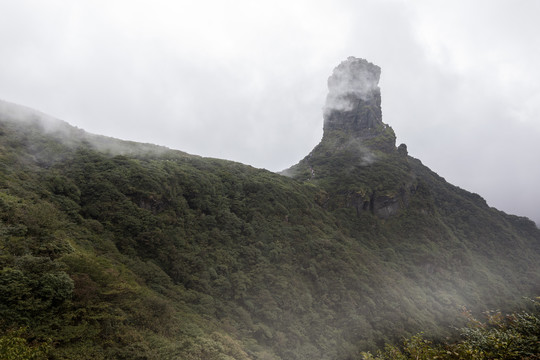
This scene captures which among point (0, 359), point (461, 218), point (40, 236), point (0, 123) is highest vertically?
point (461, 218)

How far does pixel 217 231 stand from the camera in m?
46.6

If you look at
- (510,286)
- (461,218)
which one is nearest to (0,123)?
(510,286)

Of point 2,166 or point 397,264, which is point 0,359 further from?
point 397,264

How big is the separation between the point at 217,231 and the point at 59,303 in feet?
91.7

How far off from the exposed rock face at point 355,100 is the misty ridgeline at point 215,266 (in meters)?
44.5

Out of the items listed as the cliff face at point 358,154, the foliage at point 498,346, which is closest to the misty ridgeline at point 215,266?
the foliage at point 498,346

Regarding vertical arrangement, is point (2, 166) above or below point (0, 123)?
below

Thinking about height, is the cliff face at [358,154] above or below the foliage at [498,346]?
above

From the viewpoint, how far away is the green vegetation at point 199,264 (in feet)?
65.5

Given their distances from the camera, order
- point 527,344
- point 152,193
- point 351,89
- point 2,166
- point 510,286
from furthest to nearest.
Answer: point 351,89 → point 510,286 → point 152,193 → point 2,166 → point 527,344

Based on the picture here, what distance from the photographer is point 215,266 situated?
40.4m

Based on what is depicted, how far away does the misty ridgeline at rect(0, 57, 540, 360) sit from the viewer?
736 inches

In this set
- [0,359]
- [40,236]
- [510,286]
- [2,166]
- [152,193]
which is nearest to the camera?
[0,359]

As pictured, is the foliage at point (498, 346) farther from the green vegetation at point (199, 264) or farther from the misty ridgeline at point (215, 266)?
the green vegetation at point (199, 264)
